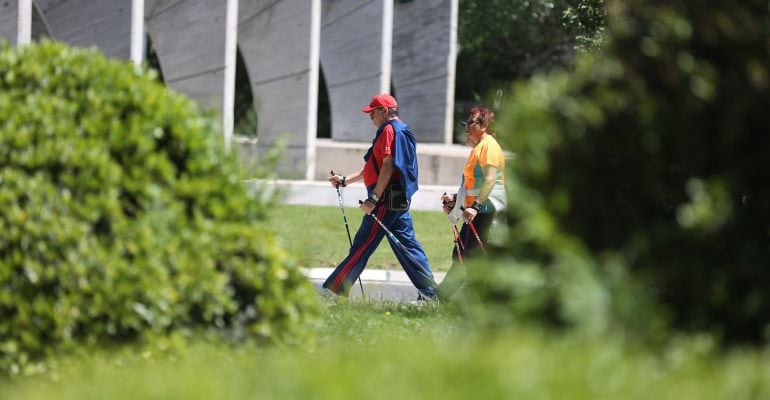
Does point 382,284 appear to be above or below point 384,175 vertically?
below

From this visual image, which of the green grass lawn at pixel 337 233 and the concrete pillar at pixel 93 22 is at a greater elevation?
the concrete pillar at pixel 93 22

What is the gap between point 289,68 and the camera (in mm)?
21109

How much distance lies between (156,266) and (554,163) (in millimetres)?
1567

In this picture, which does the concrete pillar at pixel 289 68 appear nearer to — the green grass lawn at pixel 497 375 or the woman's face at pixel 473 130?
the woman's face at pixel 473 130

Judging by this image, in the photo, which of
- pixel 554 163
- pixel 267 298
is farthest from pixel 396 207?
pixel 554 163

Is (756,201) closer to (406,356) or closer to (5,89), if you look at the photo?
(406,356)

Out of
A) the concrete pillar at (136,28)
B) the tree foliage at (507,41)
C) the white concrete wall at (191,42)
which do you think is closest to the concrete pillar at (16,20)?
the concrete pillar at (136,28)

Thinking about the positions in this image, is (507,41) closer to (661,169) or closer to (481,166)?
(481,166)

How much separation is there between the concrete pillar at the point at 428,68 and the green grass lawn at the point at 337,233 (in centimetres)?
753

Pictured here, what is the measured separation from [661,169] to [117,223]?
2.02 m

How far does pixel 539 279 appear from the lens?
4164 millimetres

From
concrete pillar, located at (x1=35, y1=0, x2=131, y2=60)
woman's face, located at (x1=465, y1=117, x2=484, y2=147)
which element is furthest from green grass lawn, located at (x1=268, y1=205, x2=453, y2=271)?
concrete pillar, located at (x1=35, y1=0, x2=131, y2=60)

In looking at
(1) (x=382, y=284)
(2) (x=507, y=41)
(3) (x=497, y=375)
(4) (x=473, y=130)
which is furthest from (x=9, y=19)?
(2) (x=507, y=41)

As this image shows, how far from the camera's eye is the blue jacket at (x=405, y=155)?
1072cm
